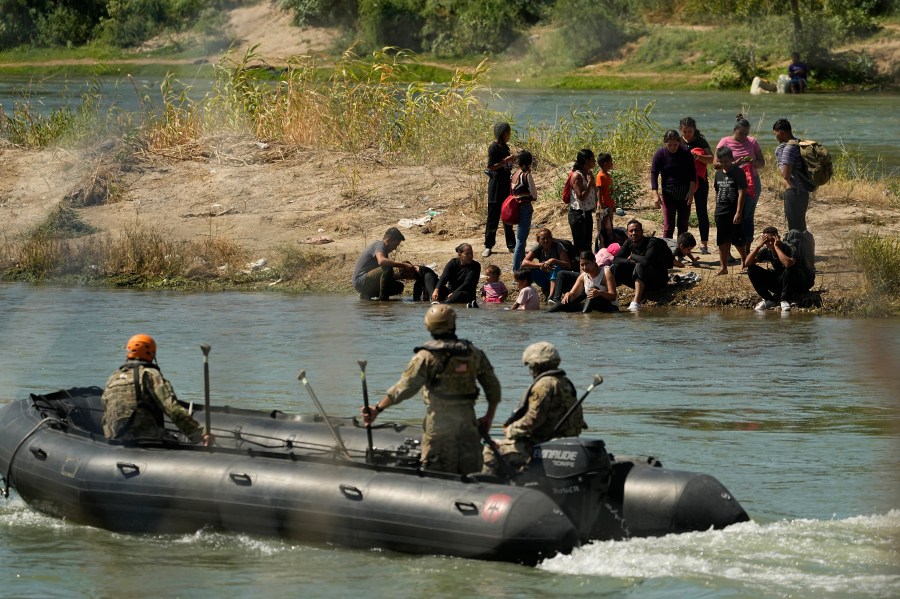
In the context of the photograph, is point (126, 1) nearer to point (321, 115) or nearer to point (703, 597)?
point (321, 115)

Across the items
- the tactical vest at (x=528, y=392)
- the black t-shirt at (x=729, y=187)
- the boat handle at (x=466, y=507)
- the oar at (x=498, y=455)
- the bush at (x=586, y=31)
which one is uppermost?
the bush at (x=586, y=31)

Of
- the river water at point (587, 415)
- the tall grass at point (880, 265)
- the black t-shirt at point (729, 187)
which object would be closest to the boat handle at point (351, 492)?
the river water at point (587, 415)

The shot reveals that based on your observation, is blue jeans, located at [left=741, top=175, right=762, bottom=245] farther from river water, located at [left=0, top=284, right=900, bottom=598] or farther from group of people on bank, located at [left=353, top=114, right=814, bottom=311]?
river water, located at [left=0, top=284, right=900, bottom=598]

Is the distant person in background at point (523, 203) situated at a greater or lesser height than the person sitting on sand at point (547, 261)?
greater

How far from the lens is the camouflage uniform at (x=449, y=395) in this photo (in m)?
10.2

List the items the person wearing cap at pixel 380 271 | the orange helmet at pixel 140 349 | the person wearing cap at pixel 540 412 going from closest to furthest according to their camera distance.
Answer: the person wearing cap at pixel 540 412 < the orange helmet at pixel 140 349 < the person wearing cap at pixel 380 271

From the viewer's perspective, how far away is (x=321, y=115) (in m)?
25.6

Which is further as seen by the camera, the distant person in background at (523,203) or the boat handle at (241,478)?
the distant person in background at (523,203)

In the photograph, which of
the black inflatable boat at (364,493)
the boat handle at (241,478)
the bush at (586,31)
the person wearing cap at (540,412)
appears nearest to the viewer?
the black inflatable boat at (364,493)

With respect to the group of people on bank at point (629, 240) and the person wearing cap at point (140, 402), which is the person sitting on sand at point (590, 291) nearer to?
the group of people on bank at point (629, 240)

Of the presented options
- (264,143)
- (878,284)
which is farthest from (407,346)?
(264,143)

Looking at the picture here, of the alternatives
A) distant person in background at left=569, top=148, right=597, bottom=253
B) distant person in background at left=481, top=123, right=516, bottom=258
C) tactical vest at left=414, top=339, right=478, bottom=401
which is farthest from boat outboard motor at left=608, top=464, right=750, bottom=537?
distant person in background at left=481, top=123, right=516, bottom=258

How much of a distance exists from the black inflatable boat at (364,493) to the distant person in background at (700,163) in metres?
8.12

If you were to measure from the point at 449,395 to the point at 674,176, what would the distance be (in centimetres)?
898
